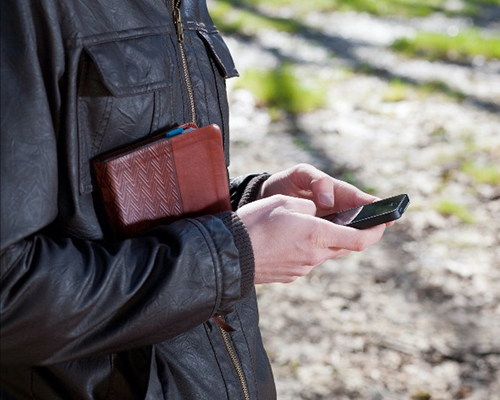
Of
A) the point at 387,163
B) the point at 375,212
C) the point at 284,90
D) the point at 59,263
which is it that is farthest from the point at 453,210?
the point at 59,263

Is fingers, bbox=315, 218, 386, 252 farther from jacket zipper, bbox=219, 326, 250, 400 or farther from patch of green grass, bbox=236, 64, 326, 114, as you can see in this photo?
patch of green grass, bbox=236, 64, 326, 114

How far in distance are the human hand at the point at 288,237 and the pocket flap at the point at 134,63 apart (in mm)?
267

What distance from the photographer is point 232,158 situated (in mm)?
4387

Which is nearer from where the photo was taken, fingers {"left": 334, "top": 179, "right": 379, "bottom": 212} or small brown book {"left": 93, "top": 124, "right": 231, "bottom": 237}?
small brown book {"left": 93, "top": 124, "right": 231, "bottom": 237}

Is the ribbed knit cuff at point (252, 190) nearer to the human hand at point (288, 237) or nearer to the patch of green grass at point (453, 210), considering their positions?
the human hand at point (288, 237)

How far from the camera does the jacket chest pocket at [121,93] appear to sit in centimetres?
111

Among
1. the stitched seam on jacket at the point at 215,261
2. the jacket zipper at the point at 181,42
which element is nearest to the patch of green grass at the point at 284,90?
the jacket zipper at the point at 181,42

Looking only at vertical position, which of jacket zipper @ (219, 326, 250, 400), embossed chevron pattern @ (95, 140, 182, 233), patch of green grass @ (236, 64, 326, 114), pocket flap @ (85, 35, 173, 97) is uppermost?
pocket flap @ (85, 35, 173, 97)

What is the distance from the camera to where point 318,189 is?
148 centimetres

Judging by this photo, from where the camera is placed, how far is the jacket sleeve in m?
0.99

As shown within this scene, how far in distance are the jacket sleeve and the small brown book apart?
0.05m

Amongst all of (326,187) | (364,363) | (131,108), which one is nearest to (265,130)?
(364,363)

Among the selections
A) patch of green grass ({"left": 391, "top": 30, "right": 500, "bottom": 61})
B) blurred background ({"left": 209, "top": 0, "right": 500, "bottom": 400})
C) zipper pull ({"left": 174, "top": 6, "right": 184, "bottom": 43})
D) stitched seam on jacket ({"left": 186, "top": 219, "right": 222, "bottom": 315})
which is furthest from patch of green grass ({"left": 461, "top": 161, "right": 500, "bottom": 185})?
stitched seam on jacket ({"left": 186, "top": 219, "right": 222, "bottom": 315})

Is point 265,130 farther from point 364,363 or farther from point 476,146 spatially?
point 364,363
